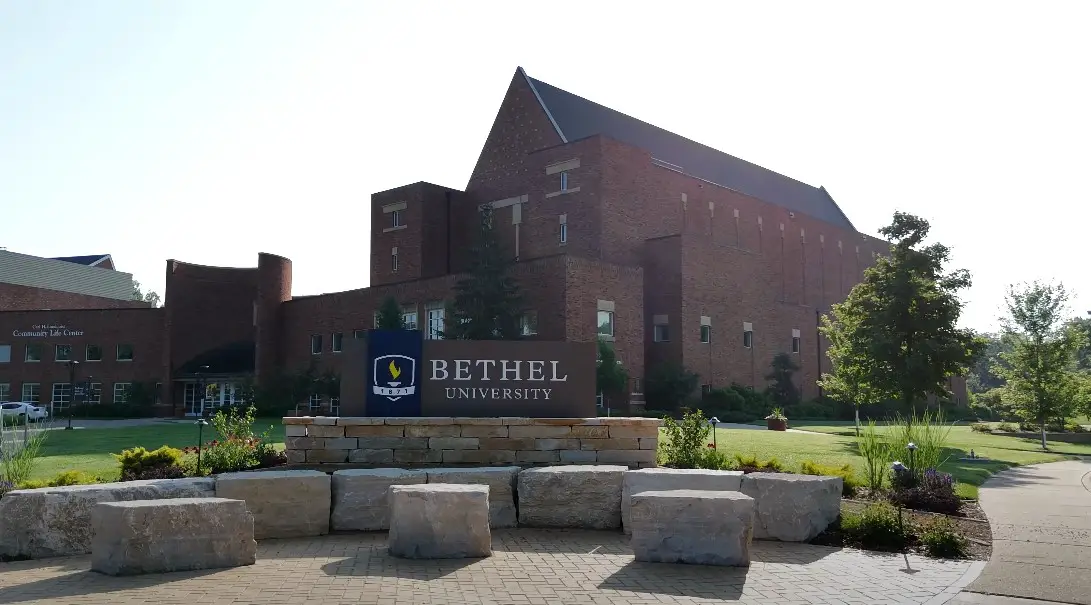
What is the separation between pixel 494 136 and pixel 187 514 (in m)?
46.6

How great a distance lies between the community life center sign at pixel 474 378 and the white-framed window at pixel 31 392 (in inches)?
2107

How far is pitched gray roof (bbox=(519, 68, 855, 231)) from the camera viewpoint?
5134 centimetres

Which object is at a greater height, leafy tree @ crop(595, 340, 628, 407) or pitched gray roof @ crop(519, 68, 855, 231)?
pitched gray roof @ crop(519, 68, 855, 231)

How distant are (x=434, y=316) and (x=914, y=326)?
82.5 ft

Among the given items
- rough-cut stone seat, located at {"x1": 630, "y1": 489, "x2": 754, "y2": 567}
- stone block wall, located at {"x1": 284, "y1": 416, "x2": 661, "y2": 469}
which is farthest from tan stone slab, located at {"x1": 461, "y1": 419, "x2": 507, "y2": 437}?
rough-cut stone seat, located at {"x1": 630, "y1": 489, "x2": 754, "y2": 567}

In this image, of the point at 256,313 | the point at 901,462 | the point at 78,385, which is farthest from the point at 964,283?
the point at 78,385

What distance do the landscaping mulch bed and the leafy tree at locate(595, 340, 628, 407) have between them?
83.8 ft

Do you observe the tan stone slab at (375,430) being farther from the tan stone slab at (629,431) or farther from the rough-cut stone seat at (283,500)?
the tan stone slab at (629,431)

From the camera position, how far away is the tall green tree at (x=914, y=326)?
25.9 m

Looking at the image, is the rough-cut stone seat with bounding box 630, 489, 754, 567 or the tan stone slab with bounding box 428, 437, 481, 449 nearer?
the rough-cut stone seat with bounding box 630, 489, 754, 567

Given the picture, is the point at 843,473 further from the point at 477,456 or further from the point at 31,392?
the point at 31,392

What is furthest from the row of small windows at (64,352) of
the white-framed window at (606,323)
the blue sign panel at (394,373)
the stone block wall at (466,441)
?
the stone block wall at (466,441)

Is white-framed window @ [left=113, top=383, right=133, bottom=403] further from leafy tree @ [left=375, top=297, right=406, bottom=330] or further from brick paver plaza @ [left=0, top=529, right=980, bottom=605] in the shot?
brick paver plaza @ [left=0, top=529, right=980, bottom=605]

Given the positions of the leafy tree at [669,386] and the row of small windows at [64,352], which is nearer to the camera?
the leafy tree at [669,386]
